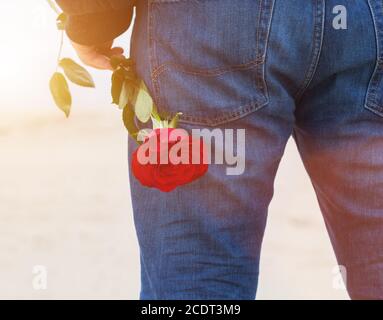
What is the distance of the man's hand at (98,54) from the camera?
1.08m

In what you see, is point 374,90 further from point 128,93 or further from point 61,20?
point 61,20

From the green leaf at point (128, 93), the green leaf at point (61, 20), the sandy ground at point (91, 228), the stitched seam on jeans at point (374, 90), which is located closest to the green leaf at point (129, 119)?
the green leaf at point (128, 93)

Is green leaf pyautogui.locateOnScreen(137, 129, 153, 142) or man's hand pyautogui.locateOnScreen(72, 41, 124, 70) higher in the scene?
man's hand pyautogui.locateOnScreen(72, 41, 124, 70)

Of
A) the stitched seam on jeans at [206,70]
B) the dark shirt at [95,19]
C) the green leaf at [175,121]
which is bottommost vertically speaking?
the green leaf at [175,121]

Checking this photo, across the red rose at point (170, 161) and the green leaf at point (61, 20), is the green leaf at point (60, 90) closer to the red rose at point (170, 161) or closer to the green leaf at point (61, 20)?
the green leaf at point (61, 20)

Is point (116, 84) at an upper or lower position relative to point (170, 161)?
upper

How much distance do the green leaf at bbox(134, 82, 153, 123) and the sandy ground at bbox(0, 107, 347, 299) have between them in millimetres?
1647

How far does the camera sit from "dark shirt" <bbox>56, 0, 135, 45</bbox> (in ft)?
3.20

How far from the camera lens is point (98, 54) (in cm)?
109

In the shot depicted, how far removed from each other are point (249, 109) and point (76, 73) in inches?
11.5

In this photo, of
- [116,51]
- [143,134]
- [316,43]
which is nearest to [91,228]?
[116,51]

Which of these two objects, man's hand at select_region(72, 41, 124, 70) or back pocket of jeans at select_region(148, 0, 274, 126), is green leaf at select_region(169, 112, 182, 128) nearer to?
back pocket of jeans at select_region(148, 0, 274, 126)

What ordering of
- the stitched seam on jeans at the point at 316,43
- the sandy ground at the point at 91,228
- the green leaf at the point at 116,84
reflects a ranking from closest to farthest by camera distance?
the stitched seam on jeans at the point at 316,43 → the green leaf at the point at 116,84 → the sandy ground at the point at 91,228

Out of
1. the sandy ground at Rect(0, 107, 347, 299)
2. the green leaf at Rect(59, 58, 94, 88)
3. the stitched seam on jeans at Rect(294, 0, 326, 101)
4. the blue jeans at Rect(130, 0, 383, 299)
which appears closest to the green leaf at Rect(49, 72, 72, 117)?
the green leaf at Rect(59, 58, 94, 88)
